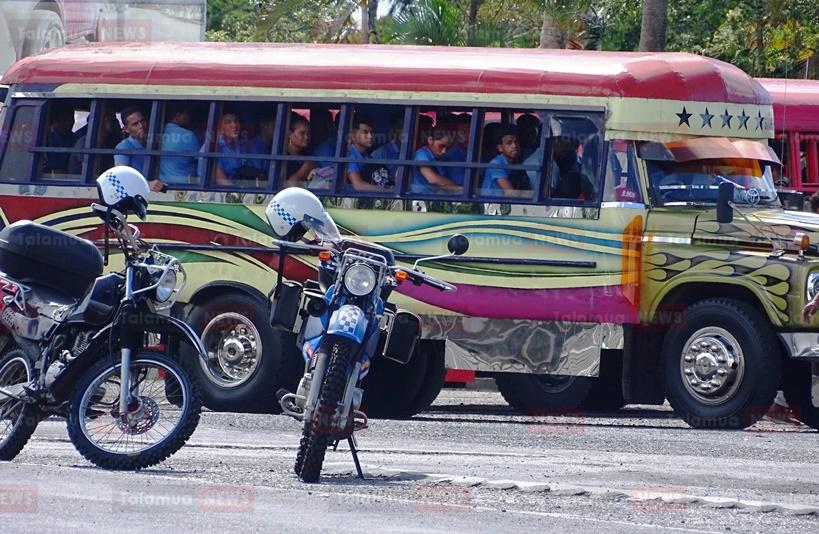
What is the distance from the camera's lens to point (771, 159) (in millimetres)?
15484

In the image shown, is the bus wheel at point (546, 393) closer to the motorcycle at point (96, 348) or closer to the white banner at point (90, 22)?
the motorcycle at point (96, 348)

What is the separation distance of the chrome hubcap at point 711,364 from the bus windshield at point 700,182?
3.41 ft

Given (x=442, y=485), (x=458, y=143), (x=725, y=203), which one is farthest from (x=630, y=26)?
(x=442, y=485)

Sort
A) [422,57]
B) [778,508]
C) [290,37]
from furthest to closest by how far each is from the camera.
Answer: [290,37], [422,57], [778,508]

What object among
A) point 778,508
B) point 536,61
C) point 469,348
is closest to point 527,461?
point 778,508

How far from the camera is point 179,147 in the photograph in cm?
1631

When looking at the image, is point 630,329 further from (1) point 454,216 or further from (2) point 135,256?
(2) point 135,256

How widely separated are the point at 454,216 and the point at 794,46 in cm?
1671

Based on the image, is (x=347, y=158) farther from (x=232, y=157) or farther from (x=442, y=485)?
(x=442, y=485)

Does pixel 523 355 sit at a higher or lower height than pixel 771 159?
lower

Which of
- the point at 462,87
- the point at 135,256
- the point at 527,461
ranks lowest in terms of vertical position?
the point at 527,461

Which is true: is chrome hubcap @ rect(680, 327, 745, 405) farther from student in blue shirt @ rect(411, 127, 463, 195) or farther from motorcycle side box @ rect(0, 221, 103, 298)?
motorcycle side box @ rect(0, 221, 103, 298)

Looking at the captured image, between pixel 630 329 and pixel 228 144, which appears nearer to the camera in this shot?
pixel 630 329

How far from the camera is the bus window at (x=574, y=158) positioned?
14953mm
